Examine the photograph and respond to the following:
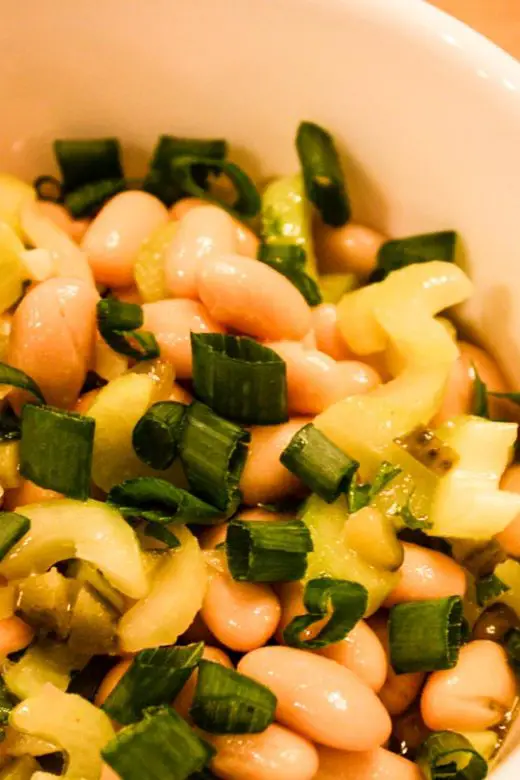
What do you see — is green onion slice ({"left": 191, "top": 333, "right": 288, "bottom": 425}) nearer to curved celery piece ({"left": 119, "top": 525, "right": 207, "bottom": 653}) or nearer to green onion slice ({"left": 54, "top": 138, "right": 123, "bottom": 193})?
curved celery piece ({"left": 119, "top": 525, "right": 207, "bottom": 653})

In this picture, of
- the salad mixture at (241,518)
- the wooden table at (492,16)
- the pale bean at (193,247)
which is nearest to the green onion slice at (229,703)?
the salad mixture at (241,518)

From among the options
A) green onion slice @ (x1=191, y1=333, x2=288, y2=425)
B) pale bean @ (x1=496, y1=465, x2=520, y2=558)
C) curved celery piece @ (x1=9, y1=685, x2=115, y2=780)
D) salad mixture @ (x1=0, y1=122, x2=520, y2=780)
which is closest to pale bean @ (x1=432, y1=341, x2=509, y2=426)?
salad mixture @ (x1=0, y1=122, x2=520, y2=780)

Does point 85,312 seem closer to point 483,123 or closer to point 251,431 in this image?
point 251,431

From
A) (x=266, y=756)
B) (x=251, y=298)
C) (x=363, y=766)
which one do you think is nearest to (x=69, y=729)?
(x=266, y=756)

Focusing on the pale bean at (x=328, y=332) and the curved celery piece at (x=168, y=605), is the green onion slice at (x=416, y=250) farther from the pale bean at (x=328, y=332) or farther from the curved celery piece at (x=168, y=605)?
the curved celery piece at (x=168, y=605)

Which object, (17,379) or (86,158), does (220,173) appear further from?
(17,379)

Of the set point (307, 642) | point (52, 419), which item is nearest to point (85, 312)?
point (52, 419)
